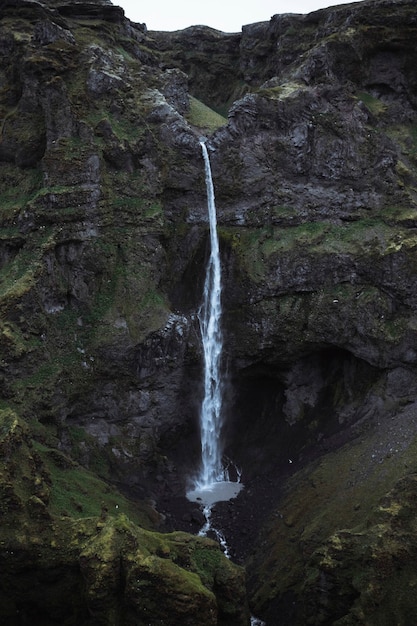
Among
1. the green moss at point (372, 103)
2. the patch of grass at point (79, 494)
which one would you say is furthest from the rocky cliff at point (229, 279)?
the green moss at point (372, 103)

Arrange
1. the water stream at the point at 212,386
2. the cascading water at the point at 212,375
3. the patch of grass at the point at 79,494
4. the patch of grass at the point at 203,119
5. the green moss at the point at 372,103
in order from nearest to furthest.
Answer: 1. the patch of grass at the point at 79,494
2. the water stream at the point at 212,386
3. the cascading water at the point at 212,375
4. the green moss at the point at 372,103
5. the patch of grass at the point at 203,119

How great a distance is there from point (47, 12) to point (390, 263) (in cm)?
2976

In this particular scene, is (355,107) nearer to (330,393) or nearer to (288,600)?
(330,393)

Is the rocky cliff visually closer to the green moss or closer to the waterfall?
the green moss

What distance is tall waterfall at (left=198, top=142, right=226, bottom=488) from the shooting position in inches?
1410

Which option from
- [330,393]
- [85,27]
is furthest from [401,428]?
[85,27]

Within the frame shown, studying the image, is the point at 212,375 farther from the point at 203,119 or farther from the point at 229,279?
the point at 203,119

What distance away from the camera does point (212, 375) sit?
36.8 meters

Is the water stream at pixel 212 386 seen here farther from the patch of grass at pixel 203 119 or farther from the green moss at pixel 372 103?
the green moss at pixel 372 103

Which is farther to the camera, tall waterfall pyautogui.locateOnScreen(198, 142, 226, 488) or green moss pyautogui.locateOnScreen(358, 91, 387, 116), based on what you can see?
green moss pyautogui.locateOnScreen(358, 91, 387, 116)

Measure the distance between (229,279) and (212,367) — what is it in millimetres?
5895

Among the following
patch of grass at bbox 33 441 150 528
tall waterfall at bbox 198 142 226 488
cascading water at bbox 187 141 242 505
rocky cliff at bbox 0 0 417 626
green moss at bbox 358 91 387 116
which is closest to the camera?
patch of grass at bbox 33 441 150 528

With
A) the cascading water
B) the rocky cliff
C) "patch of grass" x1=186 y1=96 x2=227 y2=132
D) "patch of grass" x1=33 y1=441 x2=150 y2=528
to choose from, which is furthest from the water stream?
"patch of grass" x1=33 y1=441 x2=150 y2=528

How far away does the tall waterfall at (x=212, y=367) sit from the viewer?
117ft
